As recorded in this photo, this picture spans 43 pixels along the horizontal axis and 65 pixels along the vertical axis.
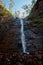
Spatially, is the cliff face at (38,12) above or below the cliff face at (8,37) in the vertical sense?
above

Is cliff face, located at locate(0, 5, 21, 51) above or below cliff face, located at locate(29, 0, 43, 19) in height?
below

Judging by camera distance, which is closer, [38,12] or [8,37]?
[8,37]

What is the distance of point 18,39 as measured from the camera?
1658 cm

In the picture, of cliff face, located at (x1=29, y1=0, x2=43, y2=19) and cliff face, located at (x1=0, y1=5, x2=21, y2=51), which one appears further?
cliff face, located at (x1=29, y1=0, x2=43, y2=19)


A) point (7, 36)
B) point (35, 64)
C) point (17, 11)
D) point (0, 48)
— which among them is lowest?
point (35, 64)

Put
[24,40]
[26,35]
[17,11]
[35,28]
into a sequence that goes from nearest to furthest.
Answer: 1. [24,40]
2. [26,35]
3. [35,28]
4. [17,11]

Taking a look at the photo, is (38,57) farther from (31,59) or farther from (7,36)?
(7,36)

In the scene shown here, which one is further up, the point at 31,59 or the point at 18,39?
the point at 18,39

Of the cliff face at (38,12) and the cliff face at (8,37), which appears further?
the cliff face at (38,12)

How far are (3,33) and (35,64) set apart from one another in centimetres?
833

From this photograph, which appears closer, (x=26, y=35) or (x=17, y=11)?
(x=26, y=35)

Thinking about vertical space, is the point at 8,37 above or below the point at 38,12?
below

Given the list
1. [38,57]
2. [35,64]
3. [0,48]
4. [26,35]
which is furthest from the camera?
[26,35]

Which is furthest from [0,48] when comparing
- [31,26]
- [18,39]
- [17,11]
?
[17,11]
